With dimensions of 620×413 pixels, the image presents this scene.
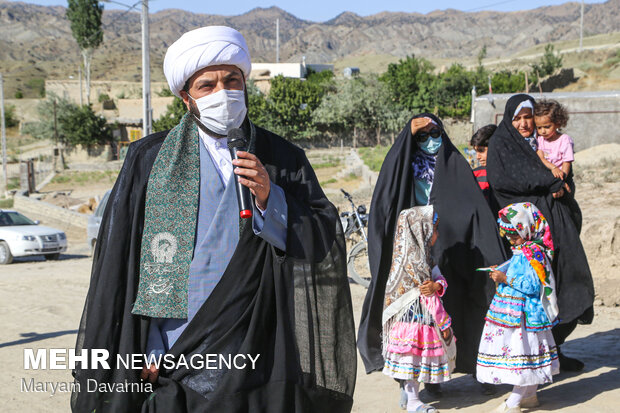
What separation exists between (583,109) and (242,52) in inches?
739

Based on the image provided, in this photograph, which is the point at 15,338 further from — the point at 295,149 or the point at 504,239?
the point at 295,149

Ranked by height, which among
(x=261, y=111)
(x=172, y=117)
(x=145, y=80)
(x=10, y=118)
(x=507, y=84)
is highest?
(x=507, y=84)

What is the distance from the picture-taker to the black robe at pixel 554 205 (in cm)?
472

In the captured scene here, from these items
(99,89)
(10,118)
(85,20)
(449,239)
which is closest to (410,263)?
(449,239)

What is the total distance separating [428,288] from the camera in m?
4.07

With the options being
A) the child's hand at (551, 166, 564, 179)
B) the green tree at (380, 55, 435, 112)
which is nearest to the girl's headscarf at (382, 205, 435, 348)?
the child's hand at (551, 166, 564, 179)

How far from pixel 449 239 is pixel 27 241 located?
Result: 38.3ft

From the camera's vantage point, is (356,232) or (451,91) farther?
(451,91)

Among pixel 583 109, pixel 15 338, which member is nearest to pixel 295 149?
pixel 15 338

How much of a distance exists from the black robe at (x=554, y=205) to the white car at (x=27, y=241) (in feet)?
38.3

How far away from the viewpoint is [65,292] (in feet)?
30.3

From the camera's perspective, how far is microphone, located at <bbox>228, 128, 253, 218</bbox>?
75.1 inches

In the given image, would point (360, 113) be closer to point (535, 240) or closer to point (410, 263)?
point (535, 240)

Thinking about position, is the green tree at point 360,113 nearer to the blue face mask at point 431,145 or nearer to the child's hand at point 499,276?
the blue face mask at point 431,145
